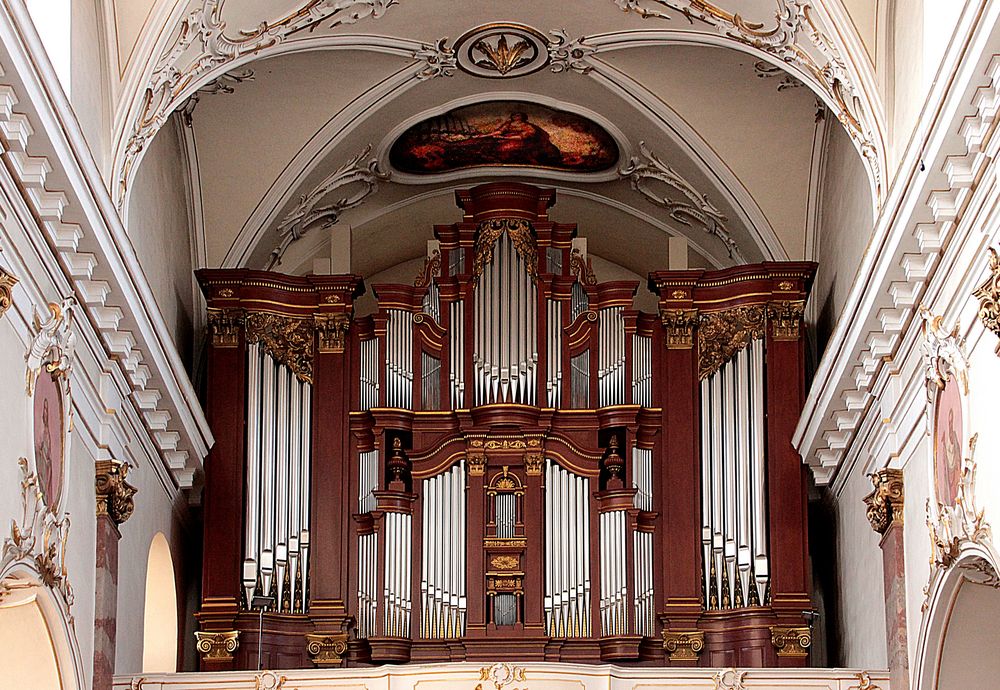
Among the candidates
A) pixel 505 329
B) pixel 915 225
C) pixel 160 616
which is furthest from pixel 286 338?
pixel 915 225

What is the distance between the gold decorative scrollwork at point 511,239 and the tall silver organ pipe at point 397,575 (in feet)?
8.67

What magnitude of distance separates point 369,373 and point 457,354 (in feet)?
2.92

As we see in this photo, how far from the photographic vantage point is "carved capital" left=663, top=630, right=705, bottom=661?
1742 centimetres

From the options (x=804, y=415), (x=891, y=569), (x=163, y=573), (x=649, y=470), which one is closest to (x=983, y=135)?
(x=891, y=569)

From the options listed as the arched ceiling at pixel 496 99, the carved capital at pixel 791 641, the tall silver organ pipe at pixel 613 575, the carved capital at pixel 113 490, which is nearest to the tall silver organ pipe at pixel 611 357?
the tall silver organ pipe at pixel 613 575

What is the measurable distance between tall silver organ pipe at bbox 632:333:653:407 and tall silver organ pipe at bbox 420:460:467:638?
1853 millimetres

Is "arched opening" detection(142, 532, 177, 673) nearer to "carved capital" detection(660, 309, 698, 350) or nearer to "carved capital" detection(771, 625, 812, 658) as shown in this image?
"carved capital" detection(660, 309, 698, 350)

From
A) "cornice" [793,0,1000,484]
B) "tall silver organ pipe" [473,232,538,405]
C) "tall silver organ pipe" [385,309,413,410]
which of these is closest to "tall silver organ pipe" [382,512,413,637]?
"tall silver organ pipe" [385,309,413,410]

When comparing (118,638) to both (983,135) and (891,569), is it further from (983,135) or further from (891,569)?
(983,135)

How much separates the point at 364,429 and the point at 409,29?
3.84 meters

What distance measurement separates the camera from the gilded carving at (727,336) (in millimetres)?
18703

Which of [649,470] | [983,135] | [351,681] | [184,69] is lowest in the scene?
[351,681]

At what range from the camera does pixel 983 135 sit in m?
11.6

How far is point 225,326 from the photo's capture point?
18.7 meters
